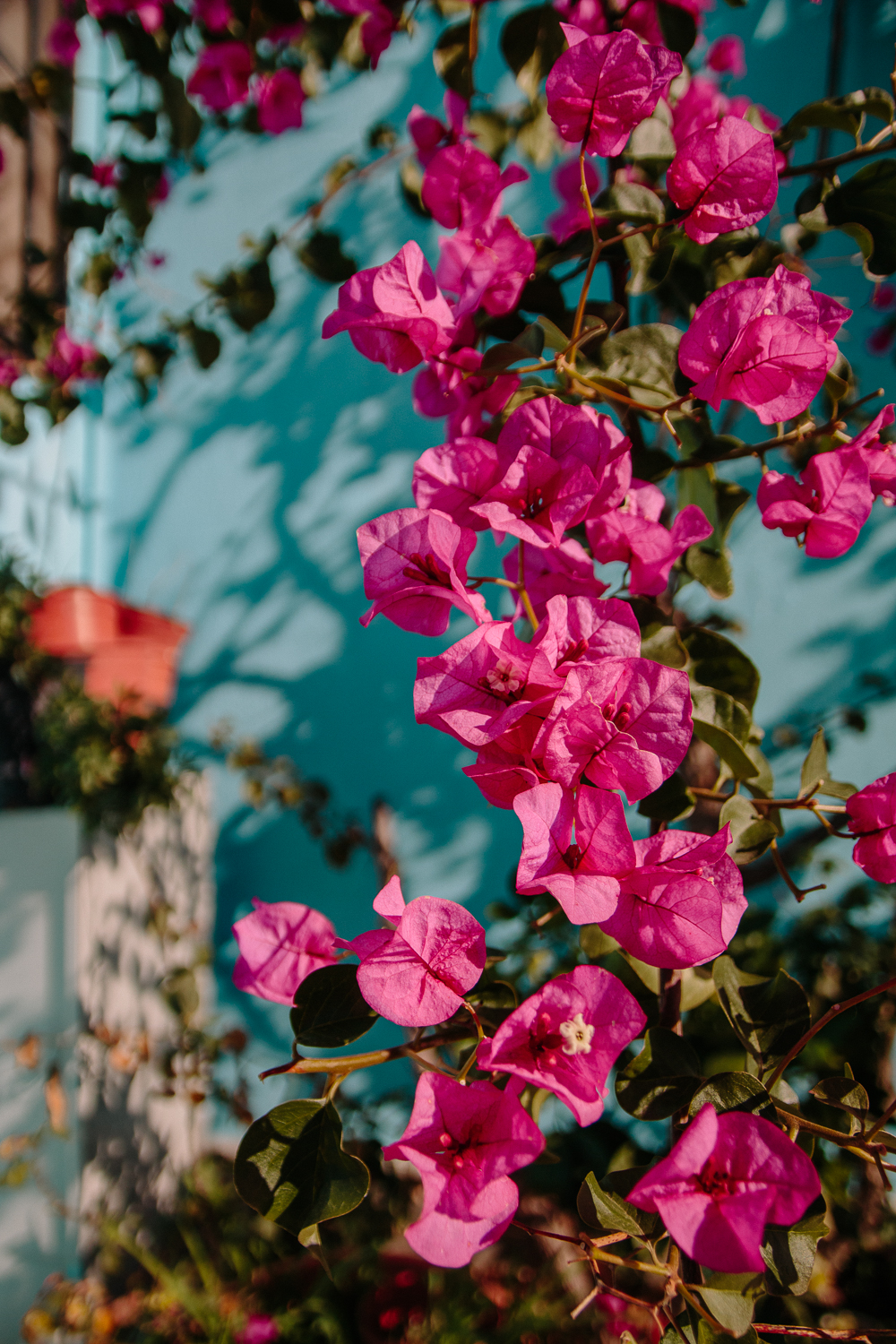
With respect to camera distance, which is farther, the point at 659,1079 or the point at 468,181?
the point at 468,181

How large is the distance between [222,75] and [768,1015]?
1.24 m

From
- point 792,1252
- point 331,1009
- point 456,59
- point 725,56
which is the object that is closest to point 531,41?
point 456,59

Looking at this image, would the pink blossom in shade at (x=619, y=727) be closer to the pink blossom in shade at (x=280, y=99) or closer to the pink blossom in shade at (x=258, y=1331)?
the pink blossom in shade at (x=280, y=99)

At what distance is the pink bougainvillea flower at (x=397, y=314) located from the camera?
423 millimetres

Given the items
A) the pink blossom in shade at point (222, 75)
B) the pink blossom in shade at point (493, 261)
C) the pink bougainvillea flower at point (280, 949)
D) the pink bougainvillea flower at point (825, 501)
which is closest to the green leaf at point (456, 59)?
the pink blossom in shade at point (493, 261)

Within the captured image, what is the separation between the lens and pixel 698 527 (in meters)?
0.45

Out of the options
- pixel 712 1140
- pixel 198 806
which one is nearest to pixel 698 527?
pixel 712 1140

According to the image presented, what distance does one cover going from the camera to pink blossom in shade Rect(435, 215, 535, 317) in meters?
0.49

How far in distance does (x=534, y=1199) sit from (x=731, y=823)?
1552 mm

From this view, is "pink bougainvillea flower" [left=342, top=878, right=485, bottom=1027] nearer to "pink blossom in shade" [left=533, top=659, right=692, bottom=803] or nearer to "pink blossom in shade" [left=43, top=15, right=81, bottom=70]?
"pink blossom in shade" [left=533, top=659, right=692, bottom=803]

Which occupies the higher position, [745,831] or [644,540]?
[644,540]

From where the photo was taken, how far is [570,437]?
16.6 inches

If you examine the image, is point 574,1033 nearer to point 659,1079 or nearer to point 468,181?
point 659,1079

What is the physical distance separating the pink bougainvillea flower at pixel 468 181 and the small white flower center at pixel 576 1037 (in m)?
0.52
